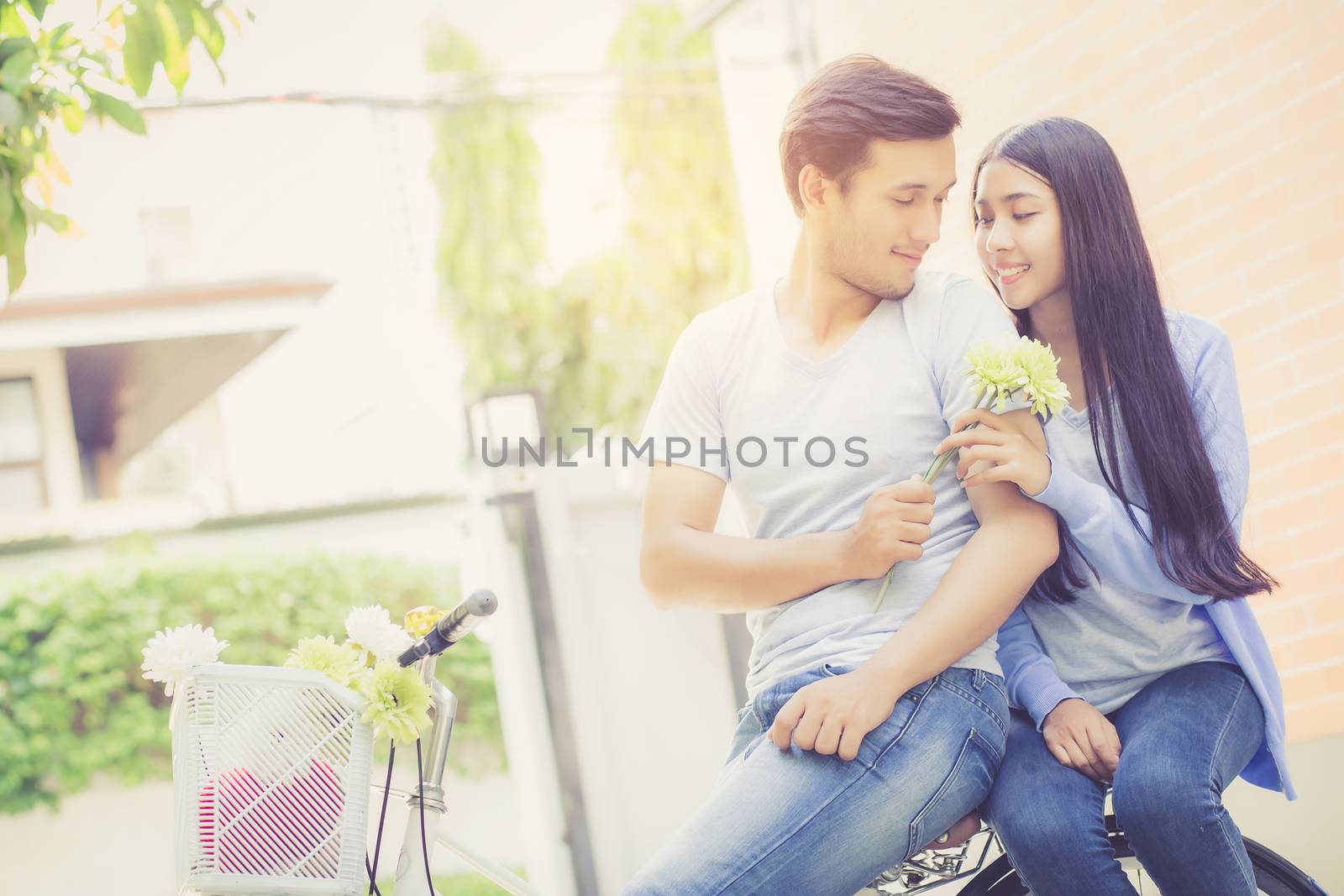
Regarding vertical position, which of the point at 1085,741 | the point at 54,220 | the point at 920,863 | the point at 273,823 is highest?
the point at 54,220

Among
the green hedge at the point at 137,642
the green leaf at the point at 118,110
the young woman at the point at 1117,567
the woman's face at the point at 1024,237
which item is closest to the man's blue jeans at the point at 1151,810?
the young woman at the point at 1117,567

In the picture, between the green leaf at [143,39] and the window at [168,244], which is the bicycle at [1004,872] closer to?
the green leaf at [143,39]

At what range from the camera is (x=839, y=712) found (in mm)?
1645

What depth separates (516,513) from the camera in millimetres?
4258

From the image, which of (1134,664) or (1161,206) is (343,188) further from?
(1134,664)

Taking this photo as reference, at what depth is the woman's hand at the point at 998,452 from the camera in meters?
1.68

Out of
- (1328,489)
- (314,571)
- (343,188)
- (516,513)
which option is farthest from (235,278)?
(1328,489)

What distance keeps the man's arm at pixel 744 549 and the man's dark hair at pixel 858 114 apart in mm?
532

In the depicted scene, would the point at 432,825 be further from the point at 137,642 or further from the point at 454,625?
the point at 137,642

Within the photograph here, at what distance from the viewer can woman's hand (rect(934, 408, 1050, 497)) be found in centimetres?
168

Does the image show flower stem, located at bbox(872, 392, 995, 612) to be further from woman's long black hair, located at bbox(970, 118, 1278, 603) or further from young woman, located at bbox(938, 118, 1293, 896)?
woman's long black hair, located at bbox(970, 118, 1278, 603)

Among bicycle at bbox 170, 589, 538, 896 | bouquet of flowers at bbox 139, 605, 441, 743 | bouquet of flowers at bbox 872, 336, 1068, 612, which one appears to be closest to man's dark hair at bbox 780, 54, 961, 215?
bouquet of flowers at bbox 872, 336, 1068, 612

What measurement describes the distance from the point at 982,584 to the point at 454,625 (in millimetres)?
744

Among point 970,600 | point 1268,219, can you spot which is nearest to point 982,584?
point 970,600
